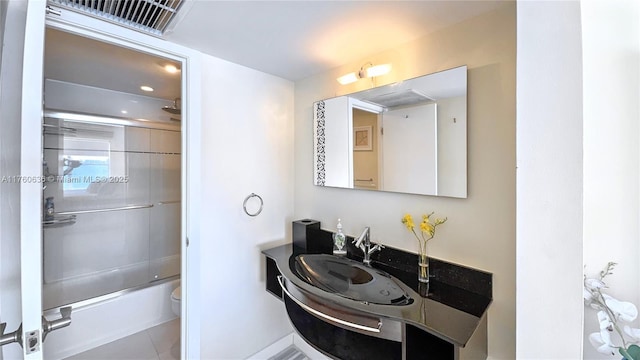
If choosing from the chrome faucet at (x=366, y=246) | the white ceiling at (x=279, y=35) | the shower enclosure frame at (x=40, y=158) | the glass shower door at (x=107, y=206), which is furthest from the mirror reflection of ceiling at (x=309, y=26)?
the chrome faucet at (x=366, y=246)

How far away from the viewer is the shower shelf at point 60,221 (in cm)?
217

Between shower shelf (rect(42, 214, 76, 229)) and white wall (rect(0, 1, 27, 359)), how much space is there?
1896mm

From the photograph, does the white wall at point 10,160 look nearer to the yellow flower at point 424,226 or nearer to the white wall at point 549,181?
the white wall at point 549,181

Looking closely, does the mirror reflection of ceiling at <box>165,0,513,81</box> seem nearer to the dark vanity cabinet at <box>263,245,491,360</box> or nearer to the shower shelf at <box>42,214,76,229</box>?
the dark vanity cabinet at <box>263,245,491,360</box>

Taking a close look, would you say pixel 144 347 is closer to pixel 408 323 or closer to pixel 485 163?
pixel 408 323

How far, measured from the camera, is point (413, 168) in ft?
4.72

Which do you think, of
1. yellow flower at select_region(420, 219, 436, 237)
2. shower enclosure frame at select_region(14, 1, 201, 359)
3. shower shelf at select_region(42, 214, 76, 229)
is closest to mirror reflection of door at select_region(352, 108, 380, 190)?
yellow flower at select_region(420, 219, 436, 237)

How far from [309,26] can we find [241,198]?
3.91ft

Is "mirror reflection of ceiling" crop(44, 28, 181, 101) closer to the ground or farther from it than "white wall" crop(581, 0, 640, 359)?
farther from it

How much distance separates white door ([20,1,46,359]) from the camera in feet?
2.36

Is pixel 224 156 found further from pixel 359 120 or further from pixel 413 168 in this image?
pixel 413 168

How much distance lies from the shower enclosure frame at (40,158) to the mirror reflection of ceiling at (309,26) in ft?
0.63

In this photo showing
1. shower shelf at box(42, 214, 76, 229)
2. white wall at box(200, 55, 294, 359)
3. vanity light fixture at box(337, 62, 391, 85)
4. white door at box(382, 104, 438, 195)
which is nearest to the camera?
white door at box(382, 104, 438, 195)

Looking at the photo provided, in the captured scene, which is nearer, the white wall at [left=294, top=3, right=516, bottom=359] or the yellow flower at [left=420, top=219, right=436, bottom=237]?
the white wall at [left=294, top=3, right=516, bottom=359]
